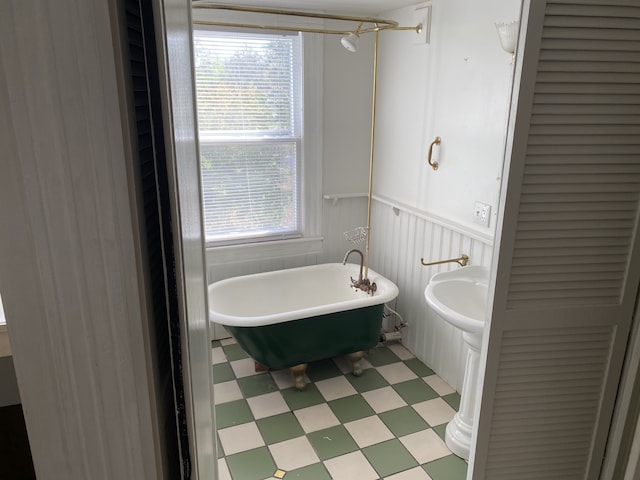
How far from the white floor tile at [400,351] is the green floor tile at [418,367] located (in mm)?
49

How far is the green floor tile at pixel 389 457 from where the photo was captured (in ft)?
7.52

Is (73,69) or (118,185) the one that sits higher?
(73,69)

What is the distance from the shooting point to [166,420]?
2.77 ft

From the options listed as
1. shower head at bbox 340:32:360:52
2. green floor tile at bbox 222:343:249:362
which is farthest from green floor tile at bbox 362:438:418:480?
shower head at bbox 340:32:360:52

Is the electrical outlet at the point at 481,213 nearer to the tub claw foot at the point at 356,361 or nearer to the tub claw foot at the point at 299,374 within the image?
the tub claw foot at the point at 356,361

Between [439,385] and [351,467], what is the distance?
0.93 metres

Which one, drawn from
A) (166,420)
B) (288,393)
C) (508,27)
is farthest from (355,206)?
(166,420)

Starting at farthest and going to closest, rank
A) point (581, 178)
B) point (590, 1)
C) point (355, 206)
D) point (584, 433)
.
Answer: point (355, 206) → point (584, 433) → point (581, 178) → point (590, 1)

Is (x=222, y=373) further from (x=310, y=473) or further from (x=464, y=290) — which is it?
(x=464, y=290)

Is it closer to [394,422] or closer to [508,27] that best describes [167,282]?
[508,27]

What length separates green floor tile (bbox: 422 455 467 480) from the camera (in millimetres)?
2254

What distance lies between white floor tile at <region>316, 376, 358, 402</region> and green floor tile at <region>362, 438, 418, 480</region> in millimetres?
467

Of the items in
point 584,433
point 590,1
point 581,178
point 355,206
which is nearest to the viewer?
point 590,1

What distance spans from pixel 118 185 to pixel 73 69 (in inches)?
5.4
